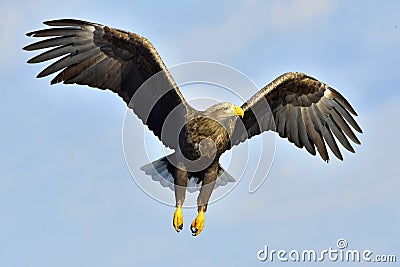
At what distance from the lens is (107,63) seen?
24.5 metres

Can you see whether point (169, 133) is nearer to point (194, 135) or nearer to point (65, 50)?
point (194, 135)

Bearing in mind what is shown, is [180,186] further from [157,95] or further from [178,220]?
[157,95]

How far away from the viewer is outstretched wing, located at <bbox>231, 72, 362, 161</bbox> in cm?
2597

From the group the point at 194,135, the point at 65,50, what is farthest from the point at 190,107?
the point at 65,50

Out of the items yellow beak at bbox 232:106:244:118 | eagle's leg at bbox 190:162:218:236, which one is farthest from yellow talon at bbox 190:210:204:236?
yellow beak at bbox 232:106:244:118

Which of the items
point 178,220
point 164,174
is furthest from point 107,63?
point 178,220

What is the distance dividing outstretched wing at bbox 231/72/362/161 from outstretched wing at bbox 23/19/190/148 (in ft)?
7.21

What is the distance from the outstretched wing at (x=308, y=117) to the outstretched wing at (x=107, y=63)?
2.20 m

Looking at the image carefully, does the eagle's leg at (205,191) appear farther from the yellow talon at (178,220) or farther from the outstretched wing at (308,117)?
the outstretched wing at (308,117)

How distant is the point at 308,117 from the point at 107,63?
4465 millimetres

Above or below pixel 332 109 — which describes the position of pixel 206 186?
below

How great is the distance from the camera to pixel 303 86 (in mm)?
26047

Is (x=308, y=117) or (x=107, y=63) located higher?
(x=308, y=117)

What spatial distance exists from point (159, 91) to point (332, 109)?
396cm
